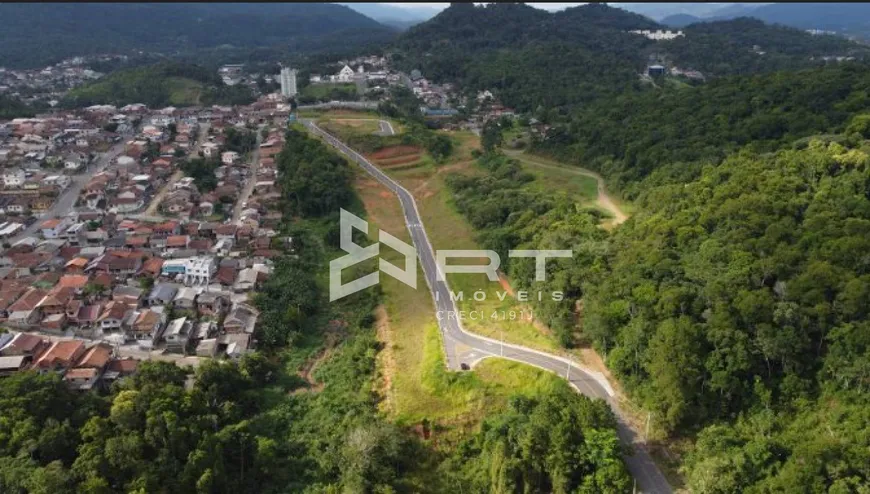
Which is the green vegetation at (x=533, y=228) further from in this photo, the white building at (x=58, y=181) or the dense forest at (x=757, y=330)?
the white building at (x=58, y=181)

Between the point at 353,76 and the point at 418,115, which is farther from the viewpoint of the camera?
the point at 353,76

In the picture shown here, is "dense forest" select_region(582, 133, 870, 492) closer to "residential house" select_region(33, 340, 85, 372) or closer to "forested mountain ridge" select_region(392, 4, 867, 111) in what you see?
"residential house" select_region(33, 340, 85, 372)

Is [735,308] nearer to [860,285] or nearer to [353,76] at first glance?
[860,285]

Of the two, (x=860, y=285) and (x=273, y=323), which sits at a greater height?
(x=860, y=285)

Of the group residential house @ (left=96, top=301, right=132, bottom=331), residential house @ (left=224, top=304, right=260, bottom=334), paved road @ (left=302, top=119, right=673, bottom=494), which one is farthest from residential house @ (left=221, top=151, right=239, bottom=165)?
residential house @ (left=96, top=301, right=132, bottom=331)

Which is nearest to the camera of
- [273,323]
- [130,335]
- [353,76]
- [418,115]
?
[130,335]

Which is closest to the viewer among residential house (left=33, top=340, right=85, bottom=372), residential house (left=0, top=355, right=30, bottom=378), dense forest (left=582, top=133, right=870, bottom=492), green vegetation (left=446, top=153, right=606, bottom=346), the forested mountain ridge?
dense forest (left=582, top=133, right=870, bottom=492)

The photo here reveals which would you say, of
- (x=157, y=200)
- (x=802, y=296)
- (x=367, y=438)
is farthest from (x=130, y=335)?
(x=802, y=296)

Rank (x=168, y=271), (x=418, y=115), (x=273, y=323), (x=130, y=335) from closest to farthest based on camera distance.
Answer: (x=130, y=335) → (x=273, y=323) → (x=168, y=271) → (x=418, y=115)
